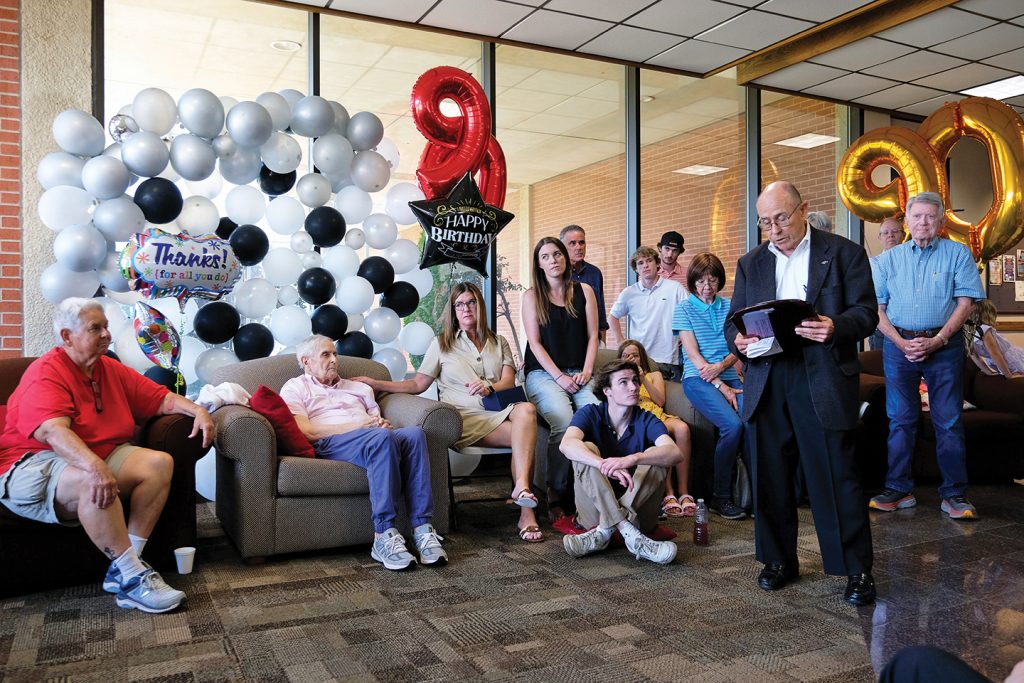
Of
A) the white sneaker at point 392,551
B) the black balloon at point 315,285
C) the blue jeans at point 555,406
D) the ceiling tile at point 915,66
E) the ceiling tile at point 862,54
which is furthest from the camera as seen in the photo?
the ceiling tile at point 915,66

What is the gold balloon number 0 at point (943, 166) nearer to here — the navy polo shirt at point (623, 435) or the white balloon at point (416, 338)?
Answer: the navy polo shirt at point (623, 435)

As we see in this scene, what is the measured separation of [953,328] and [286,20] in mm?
4451

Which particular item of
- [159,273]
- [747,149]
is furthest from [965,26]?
[159,273]

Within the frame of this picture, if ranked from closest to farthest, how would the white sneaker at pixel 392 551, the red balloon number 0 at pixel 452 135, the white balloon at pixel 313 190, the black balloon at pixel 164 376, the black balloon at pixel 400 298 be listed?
the white sneaker at pixel 392 551, the black balloon at pixel 164 376, the white balloon at pixel 313 190, the black balloon at pixel 400 298, the red balloon number 0 at pixel 452 135

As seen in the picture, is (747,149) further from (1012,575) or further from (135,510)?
(135,510)

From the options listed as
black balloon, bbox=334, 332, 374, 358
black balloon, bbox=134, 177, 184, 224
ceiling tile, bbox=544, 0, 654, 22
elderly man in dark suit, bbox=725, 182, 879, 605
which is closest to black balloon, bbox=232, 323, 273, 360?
black balloon, bbox=334, 332, 374, 358

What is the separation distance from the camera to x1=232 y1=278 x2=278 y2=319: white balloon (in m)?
4.43

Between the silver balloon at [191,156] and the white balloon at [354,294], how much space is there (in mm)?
941

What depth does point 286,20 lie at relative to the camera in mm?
5473

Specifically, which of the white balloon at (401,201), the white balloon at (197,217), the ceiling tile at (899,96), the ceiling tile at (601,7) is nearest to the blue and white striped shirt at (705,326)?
the white balloon at (401,201)

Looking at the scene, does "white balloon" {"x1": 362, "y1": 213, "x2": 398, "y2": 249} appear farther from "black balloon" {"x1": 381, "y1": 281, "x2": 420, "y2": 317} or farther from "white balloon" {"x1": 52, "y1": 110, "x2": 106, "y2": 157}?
"white balloon" {"x1": 52, "y1": 110, "x2": 106, "y2": 157}

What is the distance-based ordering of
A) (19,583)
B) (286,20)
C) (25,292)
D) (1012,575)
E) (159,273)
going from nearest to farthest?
(19,583) < (1012,575) < (159,273) < (25,292) < (286,20)

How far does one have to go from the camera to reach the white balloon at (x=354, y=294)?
4668mm

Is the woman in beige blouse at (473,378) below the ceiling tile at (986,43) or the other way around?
below
